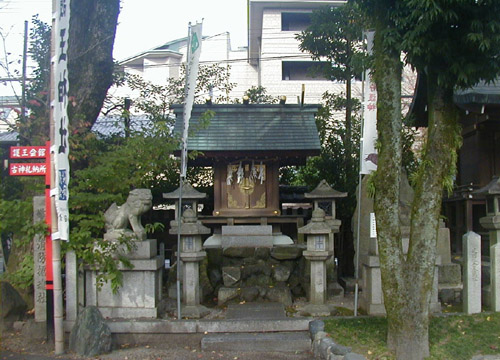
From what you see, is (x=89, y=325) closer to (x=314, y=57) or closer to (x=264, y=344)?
(x=264, y=344)

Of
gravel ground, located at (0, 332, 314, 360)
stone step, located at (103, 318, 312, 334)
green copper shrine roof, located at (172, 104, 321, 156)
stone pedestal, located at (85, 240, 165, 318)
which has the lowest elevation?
gravel ground, located at (0, 332, 314, 360)

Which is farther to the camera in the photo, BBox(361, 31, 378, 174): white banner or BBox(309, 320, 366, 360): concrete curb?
BBox(361, 31, 378, 174): white banner

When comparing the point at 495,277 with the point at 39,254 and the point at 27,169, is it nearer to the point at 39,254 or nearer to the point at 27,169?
the point at 39,254

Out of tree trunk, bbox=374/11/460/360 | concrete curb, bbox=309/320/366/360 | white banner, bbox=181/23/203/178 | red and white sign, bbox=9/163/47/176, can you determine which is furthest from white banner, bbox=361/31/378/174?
red and white sign, bbox=9/163/47/176

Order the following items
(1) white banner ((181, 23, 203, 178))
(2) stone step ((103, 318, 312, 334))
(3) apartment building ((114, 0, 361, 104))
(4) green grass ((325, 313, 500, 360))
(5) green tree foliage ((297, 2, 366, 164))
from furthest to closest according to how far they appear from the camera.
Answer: (3) apartment building ((114, 0, 361, 104))
(5) green tree foliage ((297, 2, 366, 164))
(1) white banner ((181, 23, 203, 178))
(2) stone step ((103, 318, 312, 334))
(4) green grass ((325, 313, 500, 360))

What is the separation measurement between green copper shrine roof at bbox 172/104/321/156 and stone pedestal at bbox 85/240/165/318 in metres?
4.68

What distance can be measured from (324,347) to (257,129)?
7.39 meters

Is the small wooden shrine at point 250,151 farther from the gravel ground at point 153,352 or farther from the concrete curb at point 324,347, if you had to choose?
the concrete curb at point 324,347

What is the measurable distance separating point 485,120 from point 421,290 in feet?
24.6

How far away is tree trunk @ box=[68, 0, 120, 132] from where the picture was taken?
10.0m

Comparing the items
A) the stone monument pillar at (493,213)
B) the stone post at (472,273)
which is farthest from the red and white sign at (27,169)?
the stone monument pillar at (493,213)

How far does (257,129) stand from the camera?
42.1 feet

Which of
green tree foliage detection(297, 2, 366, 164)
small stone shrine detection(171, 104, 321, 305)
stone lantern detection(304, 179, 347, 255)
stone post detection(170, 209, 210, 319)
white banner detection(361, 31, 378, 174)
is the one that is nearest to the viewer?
stone post detection(170, 209, 210, 319)

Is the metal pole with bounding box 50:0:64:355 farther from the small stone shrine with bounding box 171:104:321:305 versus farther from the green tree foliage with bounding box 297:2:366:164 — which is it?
the green tree foliage with bounding box 297:2:366:164
